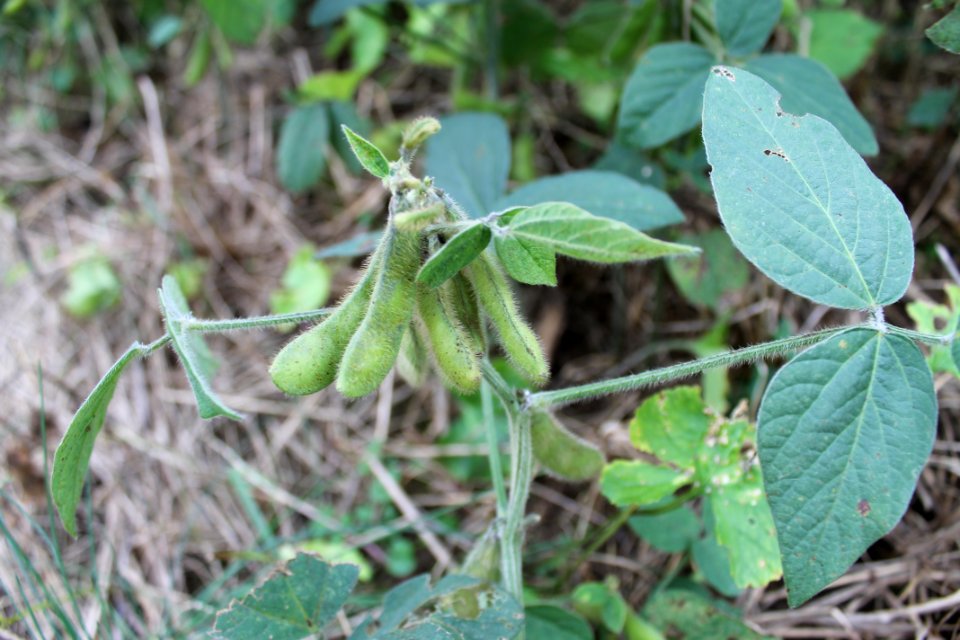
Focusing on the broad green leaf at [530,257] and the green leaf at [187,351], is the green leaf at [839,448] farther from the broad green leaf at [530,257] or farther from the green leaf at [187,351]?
the green leaf at [187,351]

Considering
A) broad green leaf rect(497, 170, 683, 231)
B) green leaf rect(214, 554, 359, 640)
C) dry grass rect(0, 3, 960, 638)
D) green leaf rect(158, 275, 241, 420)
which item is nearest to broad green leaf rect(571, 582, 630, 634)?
dry grass rect(0, 3, 960, 638)

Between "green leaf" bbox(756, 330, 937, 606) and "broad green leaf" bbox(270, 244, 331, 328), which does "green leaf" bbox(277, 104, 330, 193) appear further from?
"green leaf" bbox(756, 330, 937, 606)

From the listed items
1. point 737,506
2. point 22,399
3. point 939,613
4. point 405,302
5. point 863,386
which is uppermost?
point 405,302

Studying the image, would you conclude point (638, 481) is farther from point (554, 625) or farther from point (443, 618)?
point (443, 618)

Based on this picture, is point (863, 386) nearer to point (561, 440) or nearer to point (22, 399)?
point (561, 440)

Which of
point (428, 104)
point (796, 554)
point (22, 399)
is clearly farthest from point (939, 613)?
point (22, 399)

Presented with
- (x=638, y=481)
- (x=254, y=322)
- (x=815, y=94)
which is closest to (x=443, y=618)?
(x=638, y=481)
